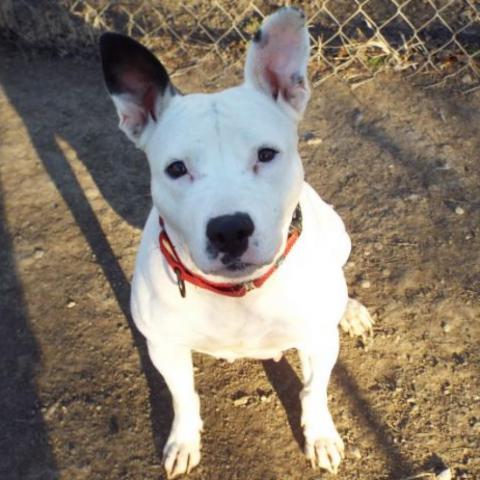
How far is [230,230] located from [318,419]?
52.6 inches

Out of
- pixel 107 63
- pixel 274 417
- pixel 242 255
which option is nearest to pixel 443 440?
pixel 274 417

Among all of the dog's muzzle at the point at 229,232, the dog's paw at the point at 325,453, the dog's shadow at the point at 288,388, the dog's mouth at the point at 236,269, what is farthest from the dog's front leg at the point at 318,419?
the dog's muzzle at the point at 229,232

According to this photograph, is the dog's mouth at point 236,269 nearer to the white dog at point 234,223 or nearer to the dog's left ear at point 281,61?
the white dog at point 234,223

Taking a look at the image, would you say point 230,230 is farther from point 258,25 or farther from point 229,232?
point 258,25

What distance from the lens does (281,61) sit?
8.36 feet

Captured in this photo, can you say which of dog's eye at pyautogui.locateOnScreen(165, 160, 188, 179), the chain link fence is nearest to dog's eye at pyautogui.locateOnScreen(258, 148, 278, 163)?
dog's eye at pyautogui.locateOnScreen(165, 160, 188, 179)

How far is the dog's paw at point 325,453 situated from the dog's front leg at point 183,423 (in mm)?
518

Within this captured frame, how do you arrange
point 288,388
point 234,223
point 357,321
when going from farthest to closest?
point 357,321
point 288,388
point 234,223

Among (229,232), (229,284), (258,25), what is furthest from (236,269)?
(258,25)

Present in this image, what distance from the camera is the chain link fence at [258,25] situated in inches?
210

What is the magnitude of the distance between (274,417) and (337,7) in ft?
12.6

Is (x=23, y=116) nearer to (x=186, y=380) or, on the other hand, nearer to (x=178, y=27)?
(x=178, y=27)

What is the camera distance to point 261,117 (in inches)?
96.0

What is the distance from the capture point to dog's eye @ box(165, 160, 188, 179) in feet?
7.74
